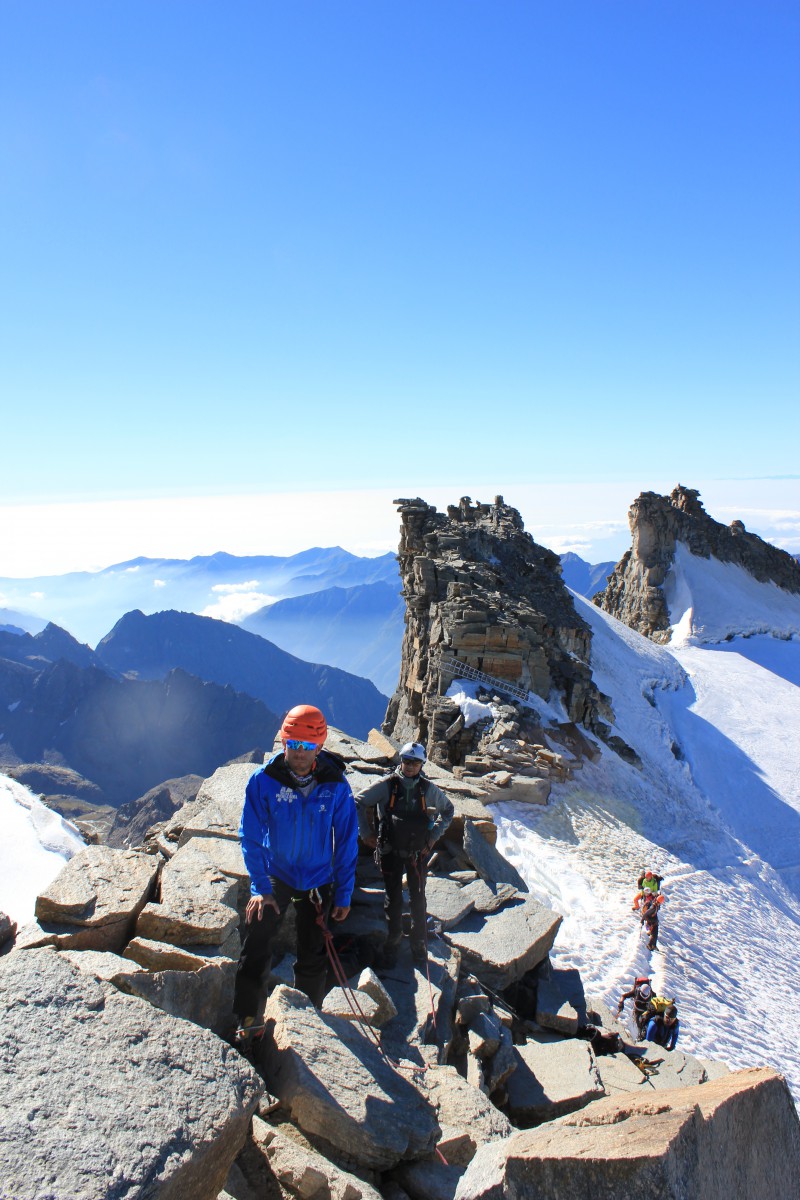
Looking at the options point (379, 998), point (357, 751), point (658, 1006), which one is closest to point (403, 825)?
point (379, 998)

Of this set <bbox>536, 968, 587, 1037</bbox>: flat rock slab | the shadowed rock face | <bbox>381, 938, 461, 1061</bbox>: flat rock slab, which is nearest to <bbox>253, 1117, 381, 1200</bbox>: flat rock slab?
<bbox>381, 938, 461, 1061</bbox>: flat rock slab

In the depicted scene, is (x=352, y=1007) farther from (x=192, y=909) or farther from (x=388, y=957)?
(x=192, y=909)

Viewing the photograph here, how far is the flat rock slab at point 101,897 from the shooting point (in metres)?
6.22

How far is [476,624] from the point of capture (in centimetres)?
2605

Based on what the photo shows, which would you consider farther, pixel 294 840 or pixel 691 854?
pixel 691 854

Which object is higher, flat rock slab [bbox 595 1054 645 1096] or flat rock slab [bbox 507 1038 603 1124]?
flat rock slab [bbox 507 1038 603 1124]

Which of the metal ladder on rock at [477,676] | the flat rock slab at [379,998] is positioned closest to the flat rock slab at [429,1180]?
the flat rock slab at [379,998]

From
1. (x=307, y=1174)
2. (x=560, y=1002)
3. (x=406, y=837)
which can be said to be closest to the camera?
(x=307, y=1174)

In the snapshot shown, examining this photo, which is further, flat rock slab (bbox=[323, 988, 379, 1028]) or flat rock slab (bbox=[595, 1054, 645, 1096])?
flat rock slab (bbox=[595, 1054, 645, 1096])

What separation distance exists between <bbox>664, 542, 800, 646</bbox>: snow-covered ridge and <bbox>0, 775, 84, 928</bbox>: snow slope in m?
48.0

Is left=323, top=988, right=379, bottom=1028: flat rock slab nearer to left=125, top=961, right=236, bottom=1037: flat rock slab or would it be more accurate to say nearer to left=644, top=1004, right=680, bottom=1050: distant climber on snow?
left=125, top=961, right=236, bottom=1037: flat rock slab

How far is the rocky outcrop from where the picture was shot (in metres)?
65.5

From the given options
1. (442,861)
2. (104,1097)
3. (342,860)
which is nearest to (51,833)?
(442,861)

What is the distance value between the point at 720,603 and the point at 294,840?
208 ft
